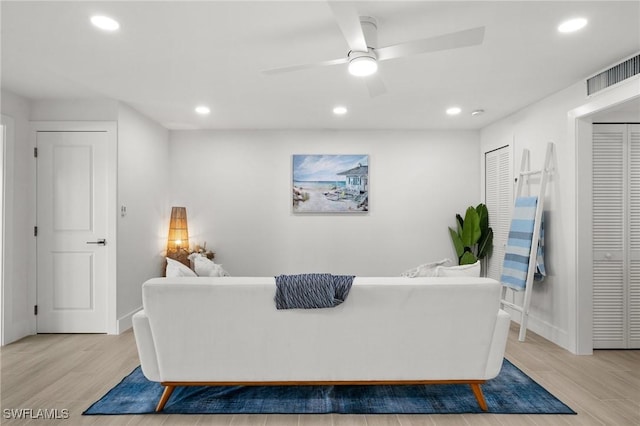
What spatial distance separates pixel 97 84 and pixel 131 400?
2.83 meters

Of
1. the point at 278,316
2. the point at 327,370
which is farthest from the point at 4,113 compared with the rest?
the point at 327,370

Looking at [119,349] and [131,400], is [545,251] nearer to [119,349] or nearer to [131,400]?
[131,400]

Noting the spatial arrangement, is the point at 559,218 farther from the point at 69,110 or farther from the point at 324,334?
the point at 69,110

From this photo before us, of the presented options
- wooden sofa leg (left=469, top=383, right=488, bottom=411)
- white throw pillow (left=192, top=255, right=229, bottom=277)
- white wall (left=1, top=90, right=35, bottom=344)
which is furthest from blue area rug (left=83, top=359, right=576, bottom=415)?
white wall (left=1, top=90, right=35, bottom=344)

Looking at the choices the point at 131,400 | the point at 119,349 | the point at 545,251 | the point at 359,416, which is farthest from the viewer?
the point at 545,251

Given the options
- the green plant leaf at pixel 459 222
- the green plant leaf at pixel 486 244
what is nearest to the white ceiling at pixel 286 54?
the green plant leaf at pixel 459 222

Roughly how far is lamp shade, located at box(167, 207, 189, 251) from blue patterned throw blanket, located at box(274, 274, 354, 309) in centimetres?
345

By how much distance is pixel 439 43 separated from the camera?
2.16 metres

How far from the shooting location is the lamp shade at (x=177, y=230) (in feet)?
17.7

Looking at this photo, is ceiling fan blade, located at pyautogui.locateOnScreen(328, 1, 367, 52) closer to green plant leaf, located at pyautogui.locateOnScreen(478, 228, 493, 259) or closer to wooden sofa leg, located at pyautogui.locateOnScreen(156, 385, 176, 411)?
wooden sofa leg, located at pyautogui.locateOnScreen(156, 385, 176, 411)

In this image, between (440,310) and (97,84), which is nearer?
(440,310)

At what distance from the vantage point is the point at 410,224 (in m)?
5.66

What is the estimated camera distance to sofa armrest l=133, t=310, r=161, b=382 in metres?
2.46

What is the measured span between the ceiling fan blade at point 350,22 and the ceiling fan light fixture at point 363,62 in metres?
0.04
